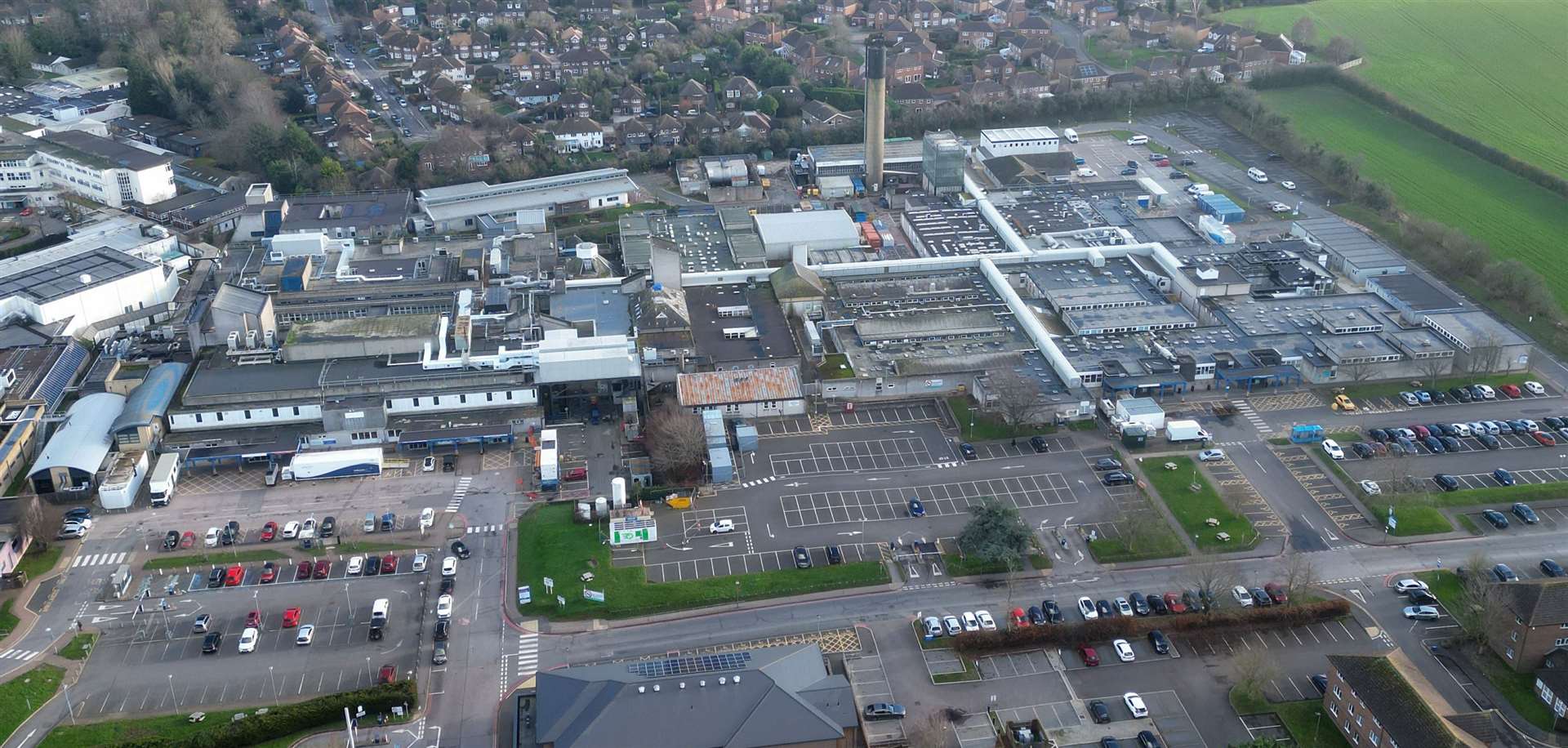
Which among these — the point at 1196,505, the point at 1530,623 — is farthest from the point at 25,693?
the point at 1530,623

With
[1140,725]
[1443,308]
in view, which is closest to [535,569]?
[1140,725]

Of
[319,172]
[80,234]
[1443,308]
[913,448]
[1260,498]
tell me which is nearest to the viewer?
[1260,498]

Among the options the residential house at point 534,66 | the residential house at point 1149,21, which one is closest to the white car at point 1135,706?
the residential house at point 534,66

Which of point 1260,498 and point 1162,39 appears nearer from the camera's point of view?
point 1260,498

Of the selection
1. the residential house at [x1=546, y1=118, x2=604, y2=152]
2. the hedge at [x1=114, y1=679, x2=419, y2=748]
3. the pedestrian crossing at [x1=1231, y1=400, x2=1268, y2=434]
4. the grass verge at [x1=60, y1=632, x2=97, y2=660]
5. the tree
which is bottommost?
the pedestrian crossing at [x1=1231, y1=400, x2=1268, y2=434]

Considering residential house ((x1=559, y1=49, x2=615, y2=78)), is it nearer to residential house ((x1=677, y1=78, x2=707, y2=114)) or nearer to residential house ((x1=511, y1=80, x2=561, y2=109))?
residential house ((x1=511, y1=80, x2=561, y2=109))

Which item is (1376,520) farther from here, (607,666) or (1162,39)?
(1162,39)

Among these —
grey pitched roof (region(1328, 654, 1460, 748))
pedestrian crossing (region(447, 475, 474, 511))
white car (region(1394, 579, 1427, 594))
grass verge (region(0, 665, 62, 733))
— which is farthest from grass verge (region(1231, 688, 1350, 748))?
grass verge (region(0, 665, 62, 733))
